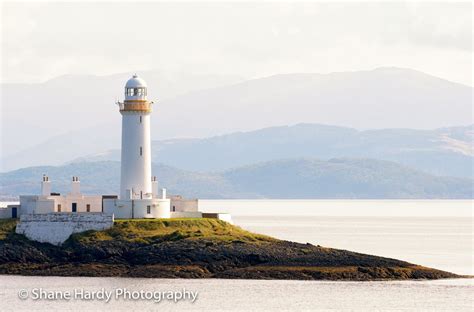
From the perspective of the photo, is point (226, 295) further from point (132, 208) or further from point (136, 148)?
point (136, 148)

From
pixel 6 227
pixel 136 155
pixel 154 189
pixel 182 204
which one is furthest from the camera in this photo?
pixel 182 204

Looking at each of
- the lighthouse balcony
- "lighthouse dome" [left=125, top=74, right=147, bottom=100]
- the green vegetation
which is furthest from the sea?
"lighthouse dome" [left=125, top=74, right=147, bottom=100]

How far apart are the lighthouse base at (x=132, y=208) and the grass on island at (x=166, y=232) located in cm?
141

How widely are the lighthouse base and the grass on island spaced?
141 cm

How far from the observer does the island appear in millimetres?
76812

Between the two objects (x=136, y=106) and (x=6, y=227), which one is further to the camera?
(x=136, y=106)

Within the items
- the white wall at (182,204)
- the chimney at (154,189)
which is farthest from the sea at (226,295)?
the white wall at (182,204)

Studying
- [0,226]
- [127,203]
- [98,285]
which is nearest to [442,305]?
[98,285]

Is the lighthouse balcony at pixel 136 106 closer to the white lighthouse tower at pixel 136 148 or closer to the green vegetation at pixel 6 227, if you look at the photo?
the white lighthouse tower at pixel 136 148

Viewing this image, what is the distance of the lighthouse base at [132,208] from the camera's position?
85.2m

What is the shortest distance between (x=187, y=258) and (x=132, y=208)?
8.48 metres

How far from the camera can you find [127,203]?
8525cm

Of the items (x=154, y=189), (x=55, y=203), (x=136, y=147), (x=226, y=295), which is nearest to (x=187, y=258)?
(x=226, y=295)

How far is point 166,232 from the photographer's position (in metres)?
82.5
